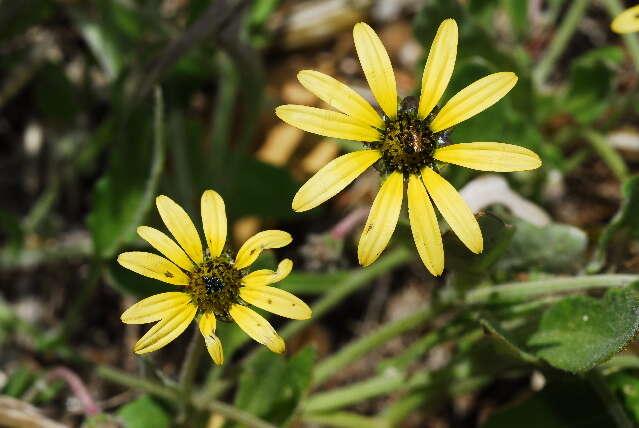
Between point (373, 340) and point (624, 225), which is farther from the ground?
point (624, 225)

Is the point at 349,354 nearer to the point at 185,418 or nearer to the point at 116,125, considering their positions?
the point at 185,418

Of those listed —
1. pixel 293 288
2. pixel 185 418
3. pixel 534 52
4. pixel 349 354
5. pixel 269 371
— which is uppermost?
pixel 534 52

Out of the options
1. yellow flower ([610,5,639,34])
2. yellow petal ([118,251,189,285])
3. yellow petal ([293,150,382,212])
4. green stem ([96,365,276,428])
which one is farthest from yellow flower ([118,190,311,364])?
yellow flower ([610,5,639,34])

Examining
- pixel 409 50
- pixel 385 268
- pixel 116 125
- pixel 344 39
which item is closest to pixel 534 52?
pixel 409 50

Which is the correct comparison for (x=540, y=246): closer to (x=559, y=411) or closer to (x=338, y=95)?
(x=559, y=411)

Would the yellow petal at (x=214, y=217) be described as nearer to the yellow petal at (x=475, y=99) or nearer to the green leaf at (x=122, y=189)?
the yellow petal at (x=475, y=99)

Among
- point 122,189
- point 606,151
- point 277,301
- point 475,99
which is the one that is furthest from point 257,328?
point 606,151
